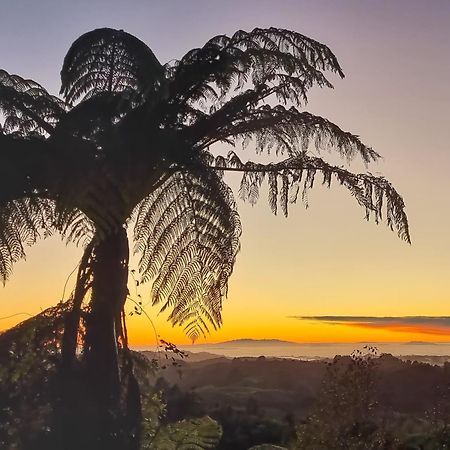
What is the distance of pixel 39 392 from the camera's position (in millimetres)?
8578

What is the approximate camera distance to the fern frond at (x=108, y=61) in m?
8.14

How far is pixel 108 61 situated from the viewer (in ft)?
27.1

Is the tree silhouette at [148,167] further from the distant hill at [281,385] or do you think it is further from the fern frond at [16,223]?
the distant hill at [281,385]

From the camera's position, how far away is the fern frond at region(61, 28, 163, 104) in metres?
8.14

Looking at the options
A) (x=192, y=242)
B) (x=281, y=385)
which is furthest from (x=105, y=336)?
(x=281, y=385)

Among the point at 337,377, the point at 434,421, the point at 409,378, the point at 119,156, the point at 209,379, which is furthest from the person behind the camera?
the point at 209,379

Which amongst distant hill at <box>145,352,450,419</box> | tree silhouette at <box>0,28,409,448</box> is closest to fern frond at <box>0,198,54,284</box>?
tree silhouette at <box>0,28,409,448</box>

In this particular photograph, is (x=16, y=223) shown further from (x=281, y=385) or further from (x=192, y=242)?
(x=281, y=385)

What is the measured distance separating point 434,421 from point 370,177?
9.77 meters

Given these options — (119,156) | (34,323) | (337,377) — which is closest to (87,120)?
(119,156)

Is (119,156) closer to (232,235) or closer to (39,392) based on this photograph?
(232,235)

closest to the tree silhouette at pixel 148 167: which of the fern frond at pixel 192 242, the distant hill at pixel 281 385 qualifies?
the fern frond at pixel 192 242

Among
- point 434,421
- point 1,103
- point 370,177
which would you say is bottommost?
point 434,421

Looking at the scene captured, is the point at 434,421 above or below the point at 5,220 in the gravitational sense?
below
